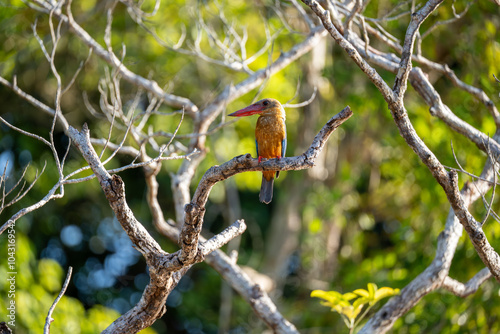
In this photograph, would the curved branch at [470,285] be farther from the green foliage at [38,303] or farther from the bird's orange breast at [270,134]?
the green foliage at [38,303]

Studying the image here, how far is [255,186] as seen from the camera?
9.27m

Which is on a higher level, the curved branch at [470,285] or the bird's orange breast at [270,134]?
the bird's orange breast at [270,134]

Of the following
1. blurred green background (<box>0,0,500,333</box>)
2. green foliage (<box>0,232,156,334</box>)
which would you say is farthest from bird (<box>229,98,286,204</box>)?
green foliage (<box>0,232,156,334</box>)

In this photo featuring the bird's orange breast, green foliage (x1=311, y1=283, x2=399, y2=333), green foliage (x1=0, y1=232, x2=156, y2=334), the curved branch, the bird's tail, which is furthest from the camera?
green foliage (x1=0, y1=232, x2=156, y2=334)

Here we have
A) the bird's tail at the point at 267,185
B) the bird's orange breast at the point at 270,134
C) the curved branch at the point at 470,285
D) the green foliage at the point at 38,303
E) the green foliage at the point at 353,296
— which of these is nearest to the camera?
the green foliage at the point at 353,296

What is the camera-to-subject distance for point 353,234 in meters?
9.20

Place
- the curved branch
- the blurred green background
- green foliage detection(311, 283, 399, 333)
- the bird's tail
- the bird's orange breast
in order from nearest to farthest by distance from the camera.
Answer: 1. green foliage detection(311, 283, 399, 333)
2. the curved branch
3. the bird's orange breast
4. the bird's tail
5. the blurred green background

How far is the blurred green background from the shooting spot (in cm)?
673

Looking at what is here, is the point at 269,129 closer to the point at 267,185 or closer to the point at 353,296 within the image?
the point at 267,185

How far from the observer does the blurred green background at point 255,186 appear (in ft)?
22.1

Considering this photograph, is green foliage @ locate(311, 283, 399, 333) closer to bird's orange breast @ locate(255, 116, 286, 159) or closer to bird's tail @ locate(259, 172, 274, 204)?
bird's tail @ locate(259, 172, 274, 204)

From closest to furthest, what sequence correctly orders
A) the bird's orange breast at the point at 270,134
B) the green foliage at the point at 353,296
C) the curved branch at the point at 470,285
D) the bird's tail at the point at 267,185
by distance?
1. the green foliage at the point at 353,296
2. the curved branch at the point at 470,285
3. the bird's orange breast at the point at 270,134
4. the bird's tail at the point at 267,185

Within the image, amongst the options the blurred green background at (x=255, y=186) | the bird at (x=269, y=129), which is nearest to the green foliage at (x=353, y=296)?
the bird at (x=269, y=129)

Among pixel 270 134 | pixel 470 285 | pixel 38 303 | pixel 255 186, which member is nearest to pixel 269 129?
pixel 270 134
